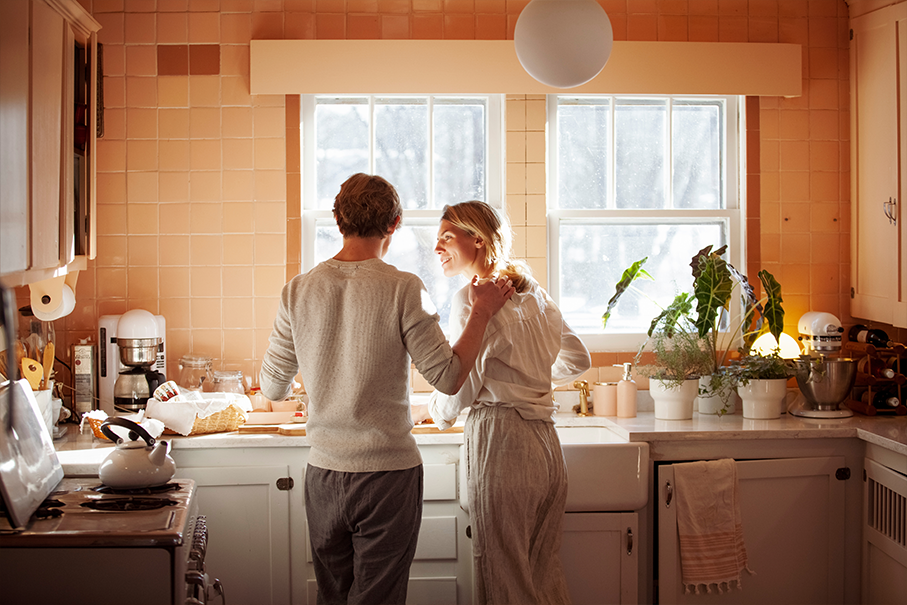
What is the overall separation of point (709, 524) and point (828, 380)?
80cm

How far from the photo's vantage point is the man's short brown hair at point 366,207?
1.94 m

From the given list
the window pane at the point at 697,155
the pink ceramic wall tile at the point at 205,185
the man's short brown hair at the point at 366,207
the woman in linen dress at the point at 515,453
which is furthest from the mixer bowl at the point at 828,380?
the pink ceramic wall tile at the point at 205,185

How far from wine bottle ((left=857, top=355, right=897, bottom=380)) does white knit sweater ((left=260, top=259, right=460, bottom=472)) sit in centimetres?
213

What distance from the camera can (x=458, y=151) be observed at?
3.43 m

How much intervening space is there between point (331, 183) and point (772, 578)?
7.82 feet

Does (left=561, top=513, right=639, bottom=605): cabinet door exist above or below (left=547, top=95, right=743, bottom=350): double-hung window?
below

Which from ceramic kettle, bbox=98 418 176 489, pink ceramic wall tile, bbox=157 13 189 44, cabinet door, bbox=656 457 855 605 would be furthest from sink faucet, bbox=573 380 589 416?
pink ceramic wall tile, bbox=157 13 189 44

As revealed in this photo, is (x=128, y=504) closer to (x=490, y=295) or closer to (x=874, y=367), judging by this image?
(x=490, y=295)

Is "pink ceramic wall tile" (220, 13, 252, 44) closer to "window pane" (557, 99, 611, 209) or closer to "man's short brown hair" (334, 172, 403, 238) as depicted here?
"window pane" (557, 99, 611, 209)

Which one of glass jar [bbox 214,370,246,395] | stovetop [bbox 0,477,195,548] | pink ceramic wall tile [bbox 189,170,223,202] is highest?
pink ceramic wall tile [bbox 189,170,223,202]

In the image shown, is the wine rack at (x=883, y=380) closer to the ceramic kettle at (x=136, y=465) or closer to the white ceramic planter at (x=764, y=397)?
the white ceramic planter at (x=764, y=397)

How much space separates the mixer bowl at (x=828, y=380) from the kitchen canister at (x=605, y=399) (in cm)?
76

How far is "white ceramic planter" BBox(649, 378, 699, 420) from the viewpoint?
3080 millimetres

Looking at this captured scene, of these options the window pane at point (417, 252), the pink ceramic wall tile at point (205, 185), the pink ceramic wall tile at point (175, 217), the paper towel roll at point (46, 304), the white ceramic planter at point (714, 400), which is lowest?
the white ceramic planter at point (714, 400)
